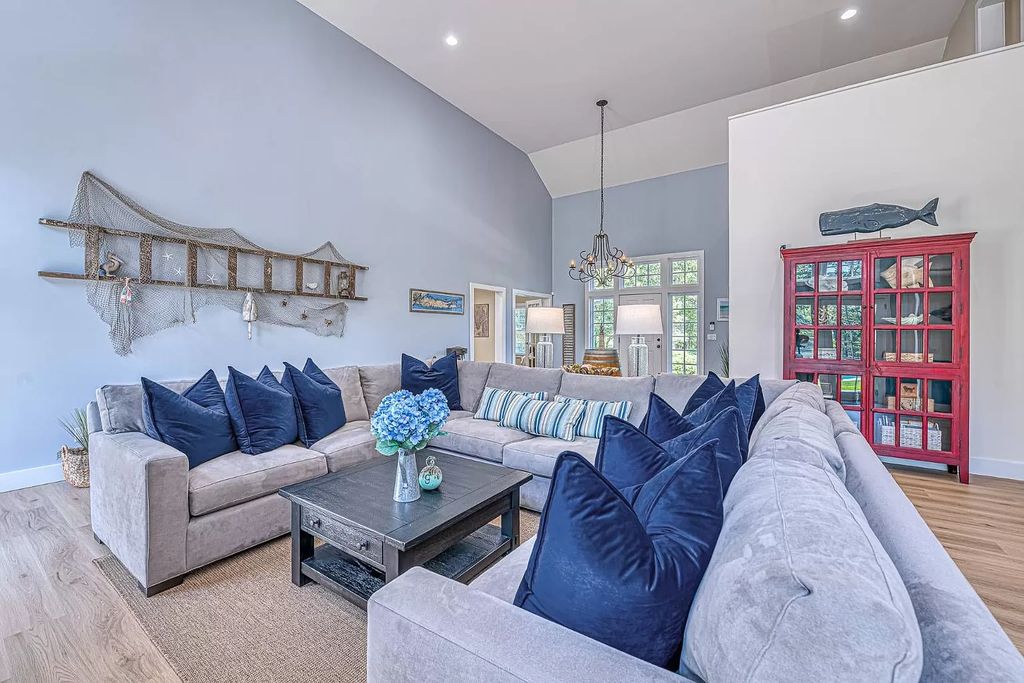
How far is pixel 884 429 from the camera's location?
11.5ft

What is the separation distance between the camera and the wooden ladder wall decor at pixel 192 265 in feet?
10.2

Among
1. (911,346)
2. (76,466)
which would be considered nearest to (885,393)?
(911,346)

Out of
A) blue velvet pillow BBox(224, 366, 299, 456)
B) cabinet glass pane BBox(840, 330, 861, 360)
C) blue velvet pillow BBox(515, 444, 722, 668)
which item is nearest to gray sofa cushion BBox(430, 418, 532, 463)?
blue velvet pillow BBox(224, 366, 299, 456)

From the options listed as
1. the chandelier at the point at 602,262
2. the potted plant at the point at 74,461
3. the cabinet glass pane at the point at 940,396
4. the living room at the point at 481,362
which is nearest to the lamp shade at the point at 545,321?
the living room at the point at 481,362

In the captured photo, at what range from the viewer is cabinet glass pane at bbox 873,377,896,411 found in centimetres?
347

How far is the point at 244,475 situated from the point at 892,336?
4.58m

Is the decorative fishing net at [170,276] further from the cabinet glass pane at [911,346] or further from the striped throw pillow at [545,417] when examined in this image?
the cabinet glass pane at [911,346]

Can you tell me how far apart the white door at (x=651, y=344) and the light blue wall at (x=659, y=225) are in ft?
2.20

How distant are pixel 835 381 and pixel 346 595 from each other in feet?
12.8

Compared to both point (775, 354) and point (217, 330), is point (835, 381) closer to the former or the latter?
point (775, 354)

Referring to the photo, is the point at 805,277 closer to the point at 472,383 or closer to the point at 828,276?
the point at 828,276

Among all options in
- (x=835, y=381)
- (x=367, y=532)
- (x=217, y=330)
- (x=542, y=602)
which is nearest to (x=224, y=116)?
(x=217, y=330)

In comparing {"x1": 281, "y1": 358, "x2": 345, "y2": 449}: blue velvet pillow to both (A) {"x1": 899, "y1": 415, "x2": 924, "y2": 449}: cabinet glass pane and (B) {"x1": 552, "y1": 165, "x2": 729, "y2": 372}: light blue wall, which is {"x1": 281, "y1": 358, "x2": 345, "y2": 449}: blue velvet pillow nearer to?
(A) {"x1": 899, "y1": 415, "x2": 924, "y2": 449}: cabinet glass pane

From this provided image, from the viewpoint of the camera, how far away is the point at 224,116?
3.79 metres
